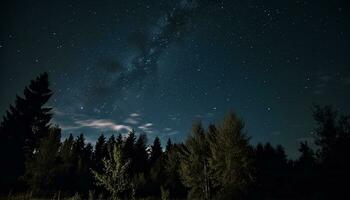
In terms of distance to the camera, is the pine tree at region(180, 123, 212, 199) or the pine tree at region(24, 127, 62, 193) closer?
the pine tree at region(24, 127, 62, 193)

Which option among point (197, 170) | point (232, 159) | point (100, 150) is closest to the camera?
point (232, 159)

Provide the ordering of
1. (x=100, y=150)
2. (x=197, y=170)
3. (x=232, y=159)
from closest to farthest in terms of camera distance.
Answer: (x=232, y=159)
(x=197, y=170)
(x=100, y=150)

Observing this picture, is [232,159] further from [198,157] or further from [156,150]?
[156,150]

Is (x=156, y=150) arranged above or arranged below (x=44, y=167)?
above

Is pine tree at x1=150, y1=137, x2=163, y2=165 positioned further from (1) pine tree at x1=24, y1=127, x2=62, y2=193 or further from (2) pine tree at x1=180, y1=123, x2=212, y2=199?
(1) pine tree at x1=24, y1=127, x2=62, y2=193

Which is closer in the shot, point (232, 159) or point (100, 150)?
point (232, 159)

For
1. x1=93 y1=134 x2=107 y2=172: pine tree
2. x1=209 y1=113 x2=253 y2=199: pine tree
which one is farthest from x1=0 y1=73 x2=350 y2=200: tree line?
x1=93 y1=134 x2=107 y2=172: pine tree

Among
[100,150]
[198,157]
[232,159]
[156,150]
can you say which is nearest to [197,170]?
[198,157]

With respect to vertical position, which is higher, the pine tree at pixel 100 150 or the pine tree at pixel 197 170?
the pine tree at pixel 100 150

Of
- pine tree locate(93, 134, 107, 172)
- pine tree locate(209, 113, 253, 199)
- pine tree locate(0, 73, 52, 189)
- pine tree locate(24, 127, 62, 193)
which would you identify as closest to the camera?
→ pine tree locate(209, 113, 253, 199)

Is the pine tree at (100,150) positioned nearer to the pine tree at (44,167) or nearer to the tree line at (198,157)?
the tree line at (198,157)

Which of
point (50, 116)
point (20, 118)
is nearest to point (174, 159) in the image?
point (50, 116)

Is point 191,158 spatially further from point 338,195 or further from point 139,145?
point 139,145

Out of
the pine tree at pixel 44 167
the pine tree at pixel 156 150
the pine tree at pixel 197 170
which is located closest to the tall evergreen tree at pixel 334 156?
the pine tree at pixel 197 170
